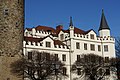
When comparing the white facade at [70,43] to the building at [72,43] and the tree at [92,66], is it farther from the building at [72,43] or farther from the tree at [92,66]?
the tree at [92,66]

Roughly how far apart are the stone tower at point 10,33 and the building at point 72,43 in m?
8.15

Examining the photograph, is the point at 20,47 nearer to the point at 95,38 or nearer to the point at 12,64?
the point at 12,64

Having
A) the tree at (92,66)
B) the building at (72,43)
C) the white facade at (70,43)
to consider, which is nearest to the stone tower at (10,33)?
the white facade at (70,43)

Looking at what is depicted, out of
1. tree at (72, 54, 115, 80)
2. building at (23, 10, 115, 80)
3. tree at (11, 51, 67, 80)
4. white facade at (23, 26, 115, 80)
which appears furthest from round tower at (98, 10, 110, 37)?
tree at (11, 51, 67, 80)

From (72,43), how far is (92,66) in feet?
18.6

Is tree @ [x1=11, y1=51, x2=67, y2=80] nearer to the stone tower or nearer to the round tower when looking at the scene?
the stone tower

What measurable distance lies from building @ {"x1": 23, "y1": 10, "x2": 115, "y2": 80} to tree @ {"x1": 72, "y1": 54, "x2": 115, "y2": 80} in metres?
1.50

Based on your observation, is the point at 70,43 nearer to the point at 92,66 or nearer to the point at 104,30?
the point at 92,66

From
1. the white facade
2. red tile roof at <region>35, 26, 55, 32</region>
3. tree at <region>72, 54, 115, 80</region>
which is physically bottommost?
tree at <region>72, 54, 115, 80</region>

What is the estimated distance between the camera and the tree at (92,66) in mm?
37469

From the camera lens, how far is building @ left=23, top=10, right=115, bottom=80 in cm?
3900

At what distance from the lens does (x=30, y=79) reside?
3338 centimetres

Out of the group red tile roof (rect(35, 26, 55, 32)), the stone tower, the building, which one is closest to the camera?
the stone tower

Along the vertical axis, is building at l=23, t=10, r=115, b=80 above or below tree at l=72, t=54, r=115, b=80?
above
